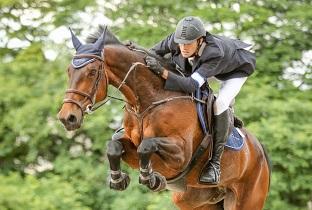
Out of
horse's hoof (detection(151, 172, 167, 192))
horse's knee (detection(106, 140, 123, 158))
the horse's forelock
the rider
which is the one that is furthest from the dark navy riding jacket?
horse's hoof (detection(151, 172, 167, 192))

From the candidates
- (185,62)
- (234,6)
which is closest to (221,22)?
(234,6)

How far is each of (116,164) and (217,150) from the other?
3.47 ft

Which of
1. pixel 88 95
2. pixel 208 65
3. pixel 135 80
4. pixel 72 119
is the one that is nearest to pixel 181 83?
pixel 208 65

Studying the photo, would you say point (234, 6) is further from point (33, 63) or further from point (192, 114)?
point (192, 114)

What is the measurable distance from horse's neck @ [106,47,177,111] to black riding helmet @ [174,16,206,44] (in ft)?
1.25

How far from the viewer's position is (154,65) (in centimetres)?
527

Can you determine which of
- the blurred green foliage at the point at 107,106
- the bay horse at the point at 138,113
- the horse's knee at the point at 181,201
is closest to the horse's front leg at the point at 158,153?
the bay horse at the point at 138,113

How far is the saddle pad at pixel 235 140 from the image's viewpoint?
6.15 meters

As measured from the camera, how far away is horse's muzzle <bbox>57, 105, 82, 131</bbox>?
4.66 m

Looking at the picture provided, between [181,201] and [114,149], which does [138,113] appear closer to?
[114,149]

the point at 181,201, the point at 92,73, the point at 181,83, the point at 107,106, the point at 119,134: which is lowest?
the point at 107,106

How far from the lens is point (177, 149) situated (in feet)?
17.3

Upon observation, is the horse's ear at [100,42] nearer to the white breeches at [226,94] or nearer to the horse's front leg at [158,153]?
the horse's front leg at [158,153]

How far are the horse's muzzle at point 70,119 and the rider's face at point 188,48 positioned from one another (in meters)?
1.22
